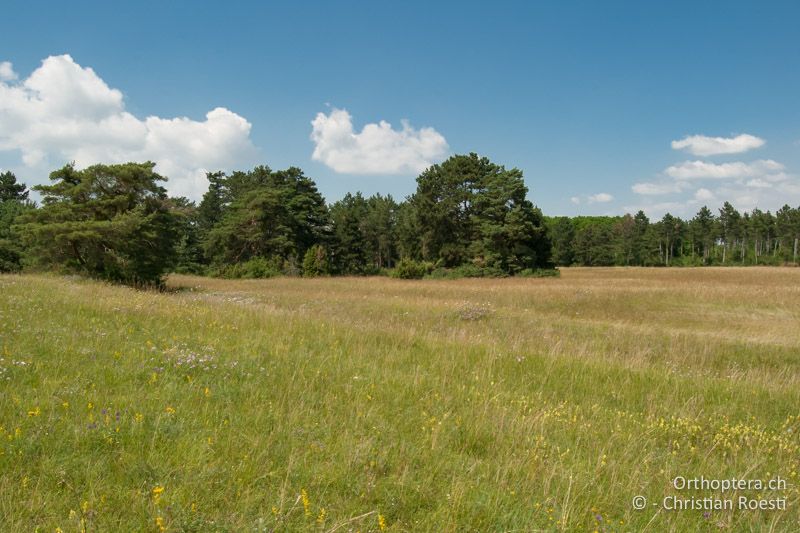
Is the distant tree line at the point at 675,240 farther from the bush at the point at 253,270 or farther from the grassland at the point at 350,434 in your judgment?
the grassland at the point at 350,434

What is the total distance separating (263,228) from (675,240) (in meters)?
100

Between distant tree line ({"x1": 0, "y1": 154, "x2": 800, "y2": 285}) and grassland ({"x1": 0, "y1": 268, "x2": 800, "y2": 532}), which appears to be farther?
distant tree line ({"x1": 0, "y1": 154, "x2": 800, "y2": 285})

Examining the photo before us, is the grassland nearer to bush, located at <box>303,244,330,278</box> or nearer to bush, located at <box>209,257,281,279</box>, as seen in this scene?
bush, located at <box>303,244,330,278</box>

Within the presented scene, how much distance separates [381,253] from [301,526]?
260 feet

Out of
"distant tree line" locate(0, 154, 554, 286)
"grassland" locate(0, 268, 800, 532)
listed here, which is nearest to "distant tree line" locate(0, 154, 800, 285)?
"distant tree line" locate(0, 154, 554, 286)

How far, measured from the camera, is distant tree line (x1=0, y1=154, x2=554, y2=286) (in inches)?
904

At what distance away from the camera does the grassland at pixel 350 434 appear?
8.49 feet

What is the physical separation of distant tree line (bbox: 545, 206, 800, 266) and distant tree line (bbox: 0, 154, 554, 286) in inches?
1914

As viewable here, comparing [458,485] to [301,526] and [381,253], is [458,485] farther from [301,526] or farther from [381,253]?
[381,253]

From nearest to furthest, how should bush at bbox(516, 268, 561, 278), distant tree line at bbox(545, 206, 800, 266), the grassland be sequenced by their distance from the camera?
the grassland < bush at bbox(516, 268, 561, 278) < distant tree line at bbox(545, 206, 800, 266)

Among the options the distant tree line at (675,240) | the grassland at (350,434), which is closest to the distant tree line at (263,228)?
the grassland at (350,434)

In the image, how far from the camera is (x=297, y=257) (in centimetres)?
5409

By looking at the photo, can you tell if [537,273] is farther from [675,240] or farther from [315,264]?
[675,240]

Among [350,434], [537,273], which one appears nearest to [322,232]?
[537,273]
